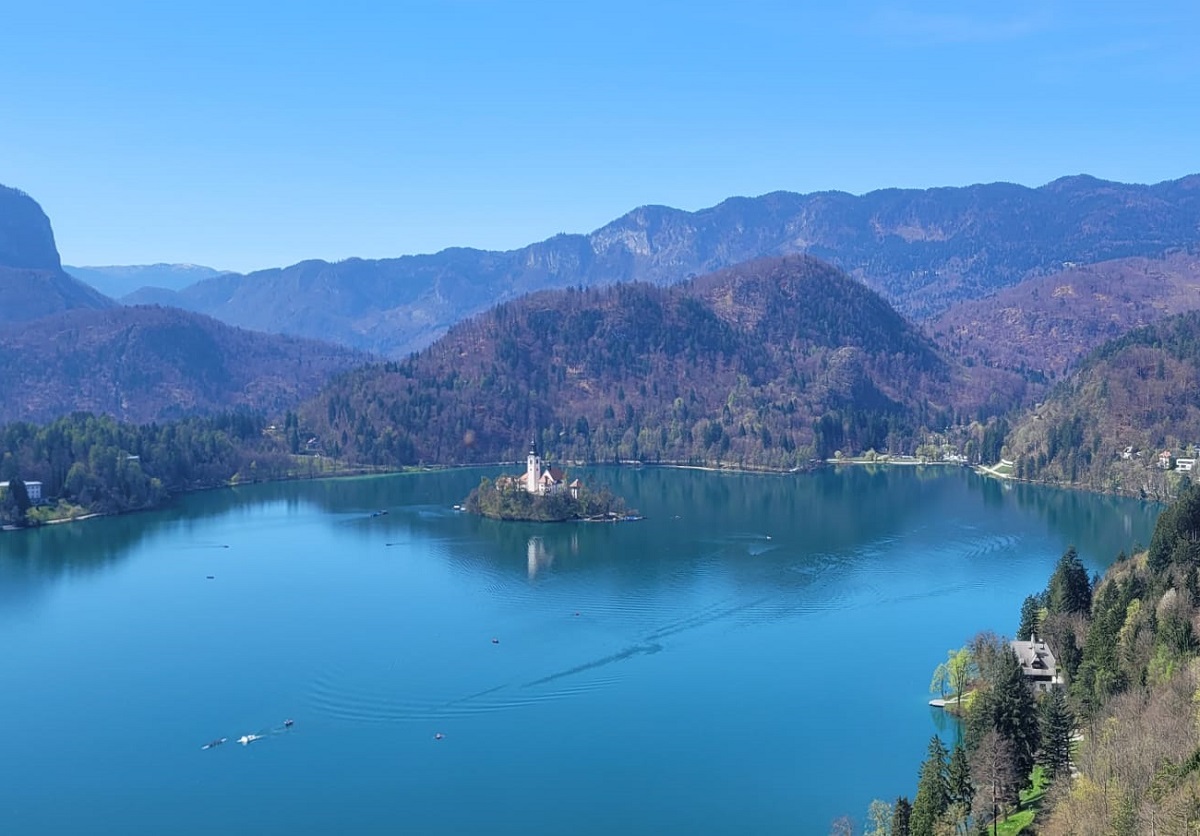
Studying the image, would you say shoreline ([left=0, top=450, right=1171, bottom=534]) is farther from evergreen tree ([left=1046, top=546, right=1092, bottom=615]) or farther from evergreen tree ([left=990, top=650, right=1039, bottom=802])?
evergreen tree ([left=990, top=650, right=1039, bottom=802])

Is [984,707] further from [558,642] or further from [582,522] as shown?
[582,522]

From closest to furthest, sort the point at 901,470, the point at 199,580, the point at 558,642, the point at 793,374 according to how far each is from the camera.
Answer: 1. the point at 558,642
2. the point at 199,580
3. the point at 901,470
4. the point at 793,374

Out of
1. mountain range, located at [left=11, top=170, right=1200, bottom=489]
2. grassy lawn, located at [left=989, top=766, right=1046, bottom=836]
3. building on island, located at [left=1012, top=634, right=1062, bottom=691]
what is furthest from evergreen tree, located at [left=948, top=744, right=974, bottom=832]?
mountain range, located at [left=11, top=170, right=1200, bottom=489]

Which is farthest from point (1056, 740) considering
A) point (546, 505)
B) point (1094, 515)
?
A: point (1094, 515)

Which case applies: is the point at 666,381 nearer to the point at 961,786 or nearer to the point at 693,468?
the point at 693,468

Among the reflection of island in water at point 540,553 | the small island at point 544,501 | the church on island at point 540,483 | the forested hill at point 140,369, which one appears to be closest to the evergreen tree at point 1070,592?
the reflection of island in water at point 540,553

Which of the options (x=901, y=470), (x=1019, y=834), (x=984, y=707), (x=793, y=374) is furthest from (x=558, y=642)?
(x=793, y=374)
